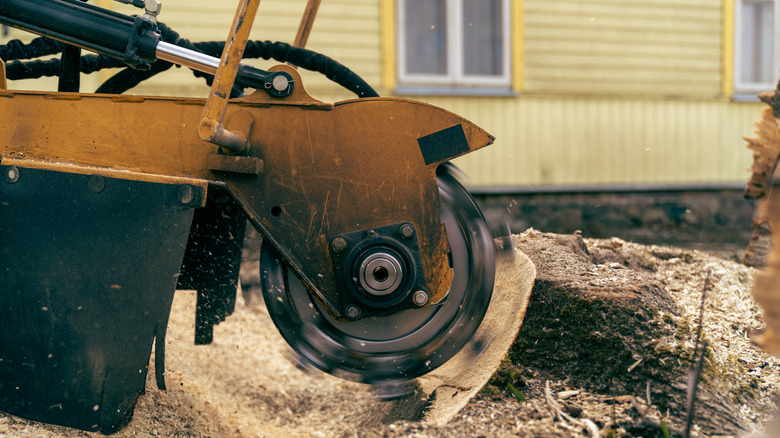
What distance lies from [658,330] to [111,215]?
73.3 inches

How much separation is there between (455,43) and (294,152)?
613 cm

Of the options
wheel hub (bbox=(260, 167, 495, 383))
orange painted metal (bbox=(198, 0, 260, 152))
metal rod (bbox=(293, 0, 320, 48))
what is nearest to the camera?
orange painted metal (bbox=(198, 0, 260, 152))

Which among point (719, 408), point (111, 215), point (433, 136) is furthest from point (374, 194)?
point (719, 408)

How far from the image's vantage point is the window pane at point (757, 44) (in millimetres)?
8984

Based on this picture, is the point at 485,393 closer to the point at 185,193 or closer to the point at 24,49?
the point at 185,193

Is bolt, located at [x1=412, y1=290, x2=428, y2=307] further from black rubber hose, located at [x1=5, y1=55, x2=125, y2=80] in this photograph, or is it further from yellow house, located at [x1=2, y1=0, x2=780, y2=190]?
yellow house, located at [x1=2, y1=0, x2=780, y2=190]

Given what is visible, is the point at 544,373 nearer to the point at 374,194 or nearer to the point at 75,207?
the point at 374,194

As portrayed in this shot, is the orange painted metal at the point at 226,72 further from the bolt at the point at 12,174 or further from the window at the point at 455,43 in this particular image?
the window at the point at 455,43

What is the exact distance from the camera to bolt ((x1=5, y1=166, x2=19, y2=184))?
1.87m

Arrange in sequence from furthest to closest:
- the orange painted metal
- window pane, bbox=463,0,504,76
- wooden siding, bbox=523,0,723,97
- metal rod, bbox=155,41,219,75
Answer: window pane, bbox=463,0,504,76
wooden siding, bbox=523,0,723,97
metal rod, bbox=155,41,219,75
the orange painted metal

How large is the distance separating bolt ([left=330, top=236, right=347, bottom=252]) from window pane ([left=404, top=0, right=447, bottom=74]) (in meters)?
5.89

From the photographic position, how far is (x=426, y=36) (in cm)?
769

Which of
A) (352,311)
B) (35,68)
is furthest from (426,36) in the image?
(352,311)

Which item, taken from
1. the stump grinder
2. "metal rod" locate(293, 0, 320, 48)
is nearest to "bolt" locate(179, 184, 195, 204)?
the stump grinder
